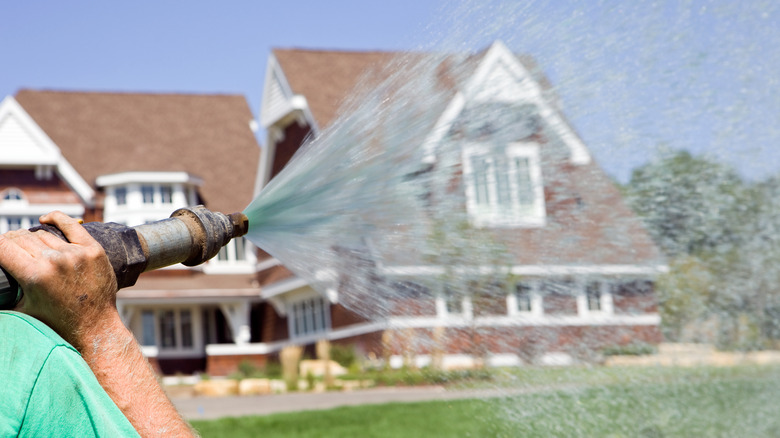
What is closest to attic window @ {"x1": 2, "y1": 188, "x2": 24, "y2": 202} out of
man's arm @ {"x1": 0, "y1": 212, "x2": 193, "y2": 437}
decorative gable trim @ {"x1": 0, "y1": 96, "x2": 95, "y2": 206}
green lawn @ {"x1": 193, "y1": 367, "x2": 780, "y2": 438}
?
decorative gable trim @ {"x1": 0, "y1": 96, "x2": 95, "y2": 206}

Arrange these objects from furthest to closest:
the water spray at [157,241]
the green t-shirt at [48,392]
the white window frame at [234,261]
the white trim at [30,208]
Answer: the white window frame at [234,261], the white trim at [30,208], the water spray at [157,241], the green t-shirt at [48,392]

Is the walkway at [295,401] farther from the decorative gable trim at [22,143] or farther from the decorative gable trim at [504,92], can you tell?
the decorative gable trim at [22,143]

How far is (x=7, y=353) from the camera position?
149 centimetres

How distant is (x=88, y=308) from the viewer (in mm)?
1578

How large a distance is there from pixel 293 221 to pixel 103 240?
0.94 m

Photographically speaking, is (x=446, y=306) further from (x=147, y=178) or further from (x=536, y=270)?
(x=147, y=178)

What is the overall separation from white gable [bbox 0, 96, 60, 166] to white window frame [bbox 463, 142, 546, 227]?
101 feet

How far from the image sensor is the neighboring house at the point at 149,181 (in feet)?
105

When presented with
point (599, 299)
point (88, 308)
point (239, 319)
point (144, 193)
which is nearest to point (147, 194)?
point (144, 193)

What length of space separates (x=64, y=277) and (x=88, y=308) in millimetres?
72

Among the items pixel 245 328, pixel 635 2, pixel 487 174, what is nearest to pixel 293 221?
pixel 487 174

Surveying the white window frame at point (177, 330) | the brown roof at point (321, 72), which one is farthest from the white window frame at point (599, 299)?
the white window frame at point (177, 330)

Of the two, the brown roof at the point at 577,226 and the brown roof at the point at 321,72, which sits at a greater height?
the brown roof at the point at 321,72

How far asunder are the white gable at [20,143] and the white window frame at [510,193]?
3073 centimetres
